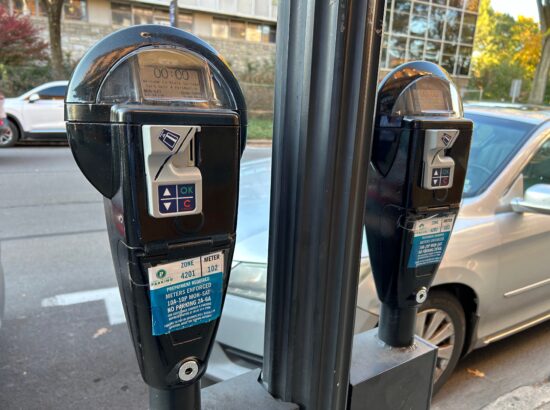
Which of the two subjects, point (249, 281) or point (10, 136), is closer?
point (249, 281)

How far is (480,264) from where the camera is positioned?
2322 mm

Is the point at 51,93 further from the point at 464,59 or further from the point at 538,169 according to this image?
the point at 464,59

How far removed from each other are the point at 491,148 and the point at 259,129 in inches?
420

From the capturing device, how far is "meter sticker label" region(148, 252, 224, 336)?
890mm

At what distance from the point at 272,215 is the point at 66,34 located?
19929 millimetres

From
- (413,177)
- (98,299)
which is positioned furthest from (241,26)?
(413,177)

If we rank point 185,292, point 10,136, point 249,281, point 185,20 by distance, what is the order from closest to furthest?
point 185,292 → point 249,281 → point 10,136 → point 185,20

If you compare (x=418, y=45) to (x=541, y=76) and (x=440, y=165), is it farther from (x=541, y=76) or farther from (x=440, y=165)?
(x=440, y=165)

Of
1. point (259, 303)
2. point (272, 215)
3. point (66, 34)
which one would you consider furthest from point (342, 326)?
point (66, 34)

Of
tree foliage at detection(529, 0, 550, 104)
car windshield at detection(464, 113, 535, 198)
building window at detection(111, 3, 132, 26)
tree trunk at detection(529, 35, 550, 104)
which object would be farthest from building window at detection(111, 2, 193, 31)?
car windshield at detection(464, 113, 535, 198)

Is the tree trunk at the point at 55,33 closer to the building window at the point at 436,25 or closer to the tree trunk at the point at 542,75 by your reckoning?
the building window at the point at 436,25

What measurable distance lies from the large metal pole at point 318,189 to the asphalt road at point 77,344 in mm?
1465

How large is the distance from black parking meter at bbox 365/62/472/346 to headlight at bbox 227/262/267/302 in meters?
0.81

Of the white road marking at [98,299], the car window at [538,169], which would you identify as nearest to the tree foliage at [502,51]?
the car window at [538,169]
